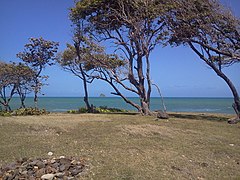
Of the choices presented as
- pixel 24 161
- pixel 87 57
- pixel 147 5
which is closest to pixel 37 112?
pixel 87 57

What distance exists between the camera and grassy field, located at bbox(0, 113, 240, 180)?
5668mm

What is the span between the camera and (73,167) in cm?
575

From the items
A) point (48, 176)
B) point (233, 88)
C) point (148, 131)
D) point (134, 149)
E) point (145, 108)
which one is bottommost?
point (48, 176)

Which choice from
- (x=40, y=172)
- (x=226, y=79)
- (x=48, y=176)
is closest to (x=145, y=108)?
(x=226, y=79)

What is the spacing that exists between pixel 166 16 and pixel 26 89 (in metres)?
14.4

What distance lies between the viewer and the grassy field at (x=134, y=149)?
5668mm

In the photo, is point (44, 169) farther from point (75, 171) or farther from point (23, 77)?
point (23, 77)


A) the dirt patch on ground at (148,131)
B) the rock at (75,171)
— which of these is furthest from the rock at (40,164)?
the dirt patch on ground at (148,131)

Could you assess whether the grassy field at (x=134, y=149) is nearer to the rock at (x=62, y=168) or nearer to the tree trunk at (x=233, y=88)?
the rock at (x=62, y=168)

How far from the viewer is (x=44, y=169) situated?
5.64 metres

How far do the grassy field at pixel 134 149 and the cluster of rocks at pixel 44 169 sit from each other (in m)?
0.31

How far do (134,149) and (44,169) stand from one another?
2.54 meters

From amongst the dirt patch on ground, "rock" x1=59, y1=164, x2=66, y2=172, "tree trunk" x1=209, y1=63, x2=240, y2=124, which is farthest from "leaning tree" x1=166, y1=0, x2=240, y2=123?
"rock" x1=59, y1=164, x2=66, y2=172

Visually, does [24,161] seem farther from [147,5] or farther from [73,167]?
[147,5]
